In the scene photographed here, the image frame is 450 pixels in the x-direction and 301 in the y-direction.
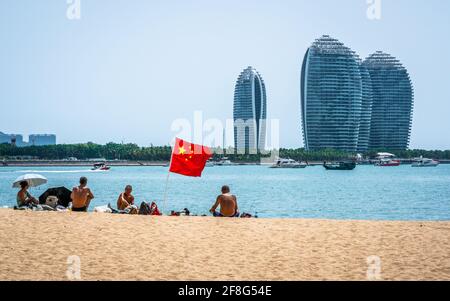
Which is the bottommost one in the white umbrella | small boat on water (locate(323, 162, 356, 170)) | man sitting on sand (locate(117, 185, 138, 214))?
small boat on water (locate(323, 162, 356, 170))

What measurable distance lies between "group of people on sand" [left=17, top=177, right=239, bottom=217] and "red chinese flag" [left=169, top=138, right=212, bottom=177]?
1.77m

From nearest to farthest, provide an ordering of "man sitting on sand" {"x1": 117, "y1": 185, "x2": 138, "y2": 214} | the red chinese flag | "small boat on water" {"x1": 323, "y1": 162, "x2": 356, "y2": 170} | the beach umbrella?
"man sitting on sand" {"x1": 117, "y1": 185, "x2": 138, "y2": 214} → the red chinese flag → the beach umbrella → "small boat on water" {"x1": 323, "y1": 162, "x2": 356, "y2": 170}

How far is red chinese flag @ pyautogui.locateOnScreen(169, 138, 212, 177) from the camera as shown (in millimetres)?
21875

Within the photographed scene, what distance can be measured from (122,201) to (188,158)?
2.50 meters

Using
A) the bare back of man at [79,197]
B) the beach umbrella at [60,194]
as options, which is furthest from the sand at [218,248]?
the beach umbrella at [60,194]

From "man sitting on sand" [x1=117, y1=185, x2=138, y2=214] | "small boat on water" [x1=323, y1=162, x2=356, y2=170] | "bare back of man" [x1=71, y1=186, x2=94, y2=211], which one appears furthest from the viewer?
"small boat on water" [x1=323, y1=162, x2=356, y2=170]

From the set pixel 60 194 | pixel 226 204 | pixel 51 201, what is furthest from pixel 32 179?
pixel 226 204

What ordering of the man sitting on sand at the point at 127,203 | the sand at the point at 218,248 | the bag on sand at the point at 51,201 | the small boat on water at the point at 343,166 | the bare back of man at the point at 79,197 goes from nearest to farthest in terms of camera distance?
the sand at the point at 218,248 → the bare back of man at the point at 79,197 → the man sitting on sand at the point at 127,203 → the bag on sand at the point at 51,201 → the small boat on water at the point at 343,166

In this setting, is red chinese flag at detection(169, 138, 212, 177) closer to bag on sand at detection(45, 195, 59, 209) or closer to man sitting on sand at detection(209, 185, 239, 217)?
man sitting on sand at detection(209, 185, 239, 217)

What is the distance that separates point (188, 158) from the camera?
22000 mm

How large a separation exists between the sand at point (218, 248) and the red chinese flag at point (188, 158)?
4.35 m

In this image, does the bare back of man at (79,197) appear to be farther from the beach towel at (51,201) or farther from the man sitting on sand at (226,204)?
the man sitting on sand at (226,204)

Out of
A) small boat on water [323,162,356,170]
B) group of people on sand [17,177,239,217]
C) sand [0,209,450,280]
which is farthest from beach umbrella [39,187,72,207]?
small boat on water [323,162,356,170]

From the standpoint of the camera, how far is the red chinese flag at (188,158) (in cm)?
2188
